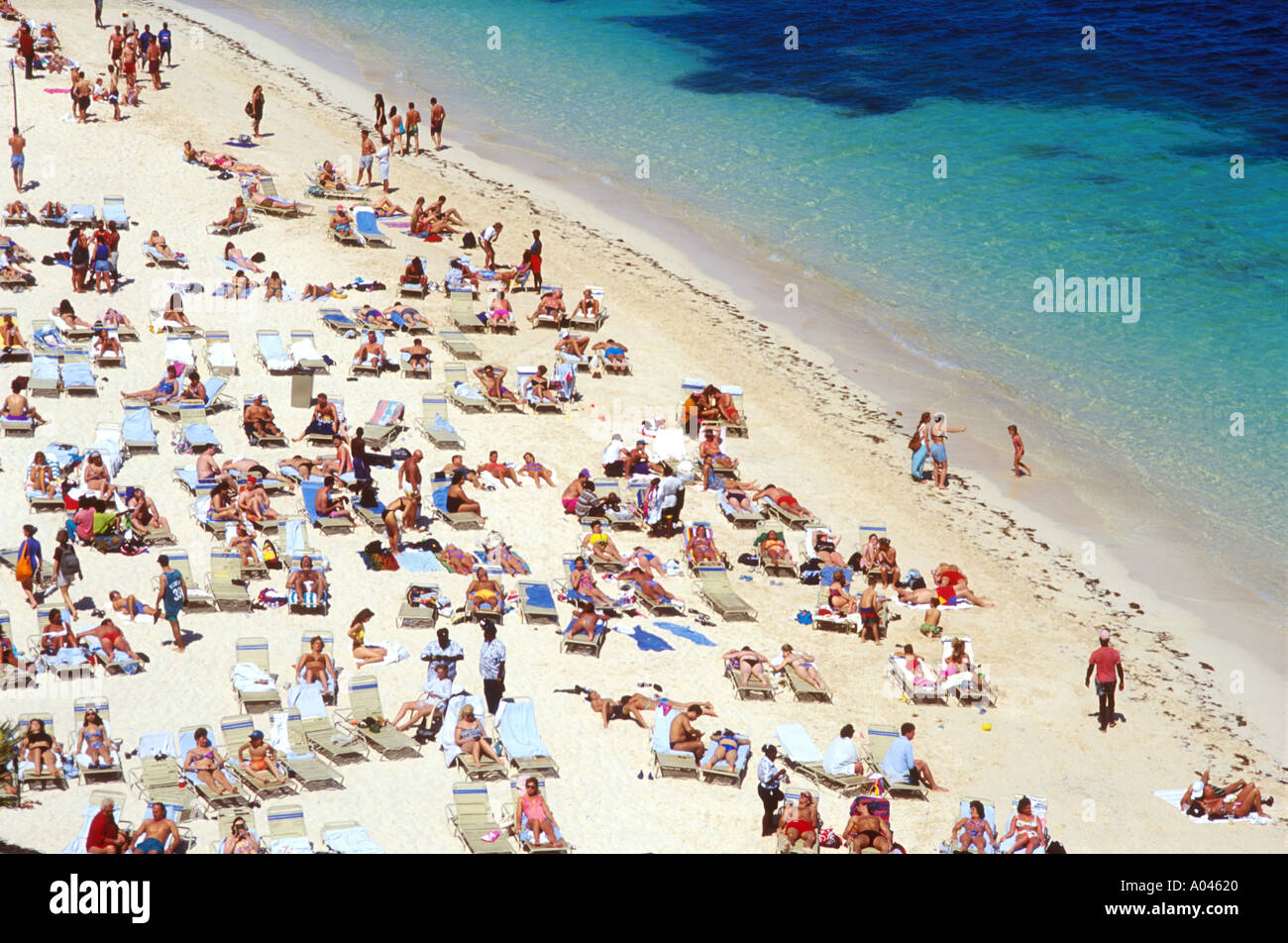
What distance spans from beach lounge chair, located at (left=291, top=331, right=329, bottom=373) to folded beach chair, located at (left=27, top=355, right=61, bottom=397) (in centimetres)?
332

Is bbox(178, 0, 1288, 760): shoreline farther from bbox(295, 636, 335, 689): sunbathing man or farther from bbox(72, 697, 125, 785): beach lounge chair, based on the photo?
bbox(72, 697, 125, 785): beach lounge chair

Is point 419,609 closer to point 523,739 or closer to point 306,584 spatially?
point 306,584

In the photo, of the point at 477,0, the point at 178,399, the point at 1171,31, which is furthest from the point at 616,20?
the point at 178,399

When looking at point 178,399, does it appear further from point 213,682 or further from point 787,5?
point 787,5

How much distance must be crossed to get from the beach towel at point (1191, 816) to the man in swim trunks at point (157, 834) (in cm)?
971

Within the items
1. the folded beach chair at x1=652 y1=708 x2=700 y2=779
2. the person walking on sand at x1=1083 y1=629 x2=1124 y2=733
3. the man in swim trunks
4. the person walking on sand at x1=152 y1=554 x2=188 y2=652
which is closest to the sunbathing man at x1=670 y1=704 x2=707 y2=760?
the folded beach chair at x1=652 y1=708 x2=700 y2=779

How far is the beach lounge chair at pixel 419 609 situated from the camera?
14898 millimetres

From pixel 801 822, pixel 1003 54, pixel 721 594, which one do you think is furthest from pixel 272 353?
pixel 1003 54

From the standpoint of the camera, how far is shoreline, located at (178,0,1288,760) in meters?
17.7

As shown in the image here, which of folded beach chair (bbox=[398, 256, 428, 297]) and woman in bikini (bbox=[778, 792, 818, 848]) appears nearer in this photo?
woman in bikini (bbox=[778, 792, 818, 848])

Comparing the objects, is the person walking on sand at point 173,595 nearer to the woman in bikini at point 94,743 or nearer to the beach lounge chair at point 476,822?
the woman in bikini at point 94,743
